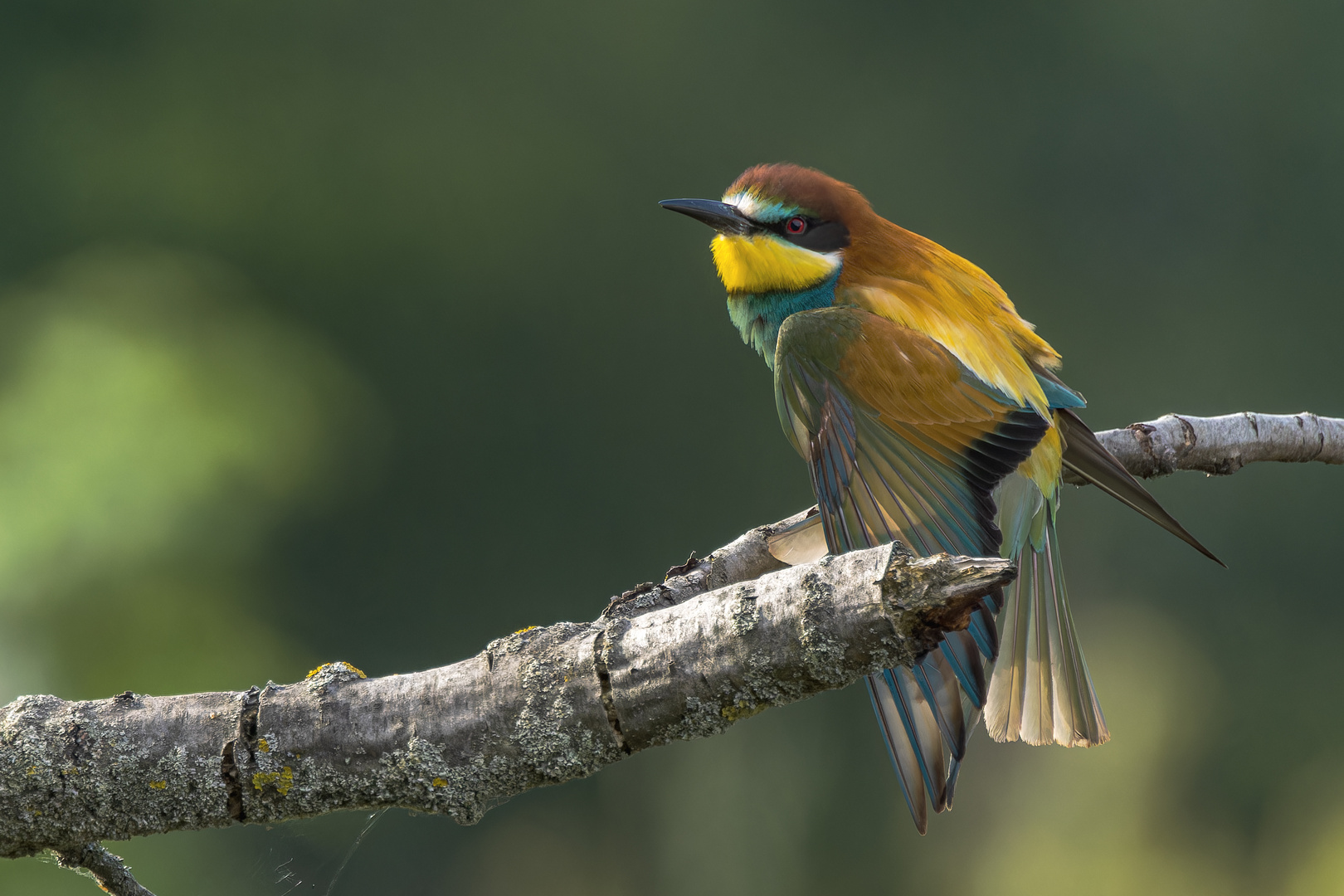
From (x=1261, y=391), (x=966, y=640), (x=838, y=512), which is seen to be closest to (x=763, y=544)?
(x=838, y=512)

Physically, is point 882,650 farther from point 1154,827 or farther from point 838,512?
point 1154,827

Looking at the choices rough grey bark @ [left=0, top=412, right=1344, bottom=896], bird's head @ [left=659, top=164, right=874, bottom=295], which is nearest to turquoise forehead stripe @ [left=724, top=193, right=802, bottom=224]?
bird's head @ [left=659, top=164, right=874, bottom=295]

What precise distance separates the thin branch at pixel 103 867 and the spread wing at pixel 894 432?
67 cm

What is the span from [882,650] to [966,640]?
0.41m

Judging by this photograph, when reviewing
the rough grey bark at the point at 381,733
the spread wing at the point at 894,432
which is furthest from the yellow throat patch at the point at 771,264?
the rough grey bark at the point at 381,733

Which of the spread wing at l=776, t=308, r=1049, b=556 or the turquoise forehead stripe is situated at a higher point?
the turquoise forehead stripe

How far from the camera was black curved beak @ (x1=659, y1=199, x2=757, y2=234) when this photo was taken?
56.7 inches

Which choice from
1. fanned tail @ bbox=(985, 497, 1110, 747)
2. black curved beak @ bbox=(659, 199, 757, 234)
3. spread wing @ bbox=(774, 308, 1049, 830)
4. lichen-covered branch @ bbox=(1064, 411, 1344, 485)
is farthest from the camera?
black curved beak @ bbox=(659, 199, 757, 234)

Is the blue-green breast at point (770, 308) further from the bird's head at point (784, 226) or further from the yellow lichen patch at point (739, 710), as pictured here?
the yellow lichen patch at point (739, 710)

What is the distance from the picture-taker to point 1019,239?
20.9 ft

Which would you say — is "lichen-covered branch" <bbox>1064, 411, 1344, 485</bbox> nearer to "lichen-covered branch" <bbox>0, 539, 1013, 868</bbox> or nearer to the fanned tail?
the fanned tail

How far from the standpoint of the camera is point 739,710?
0.60m

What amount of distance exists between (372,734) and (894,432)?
27.8 inches

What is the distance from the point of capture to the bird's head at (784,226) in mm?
1410
